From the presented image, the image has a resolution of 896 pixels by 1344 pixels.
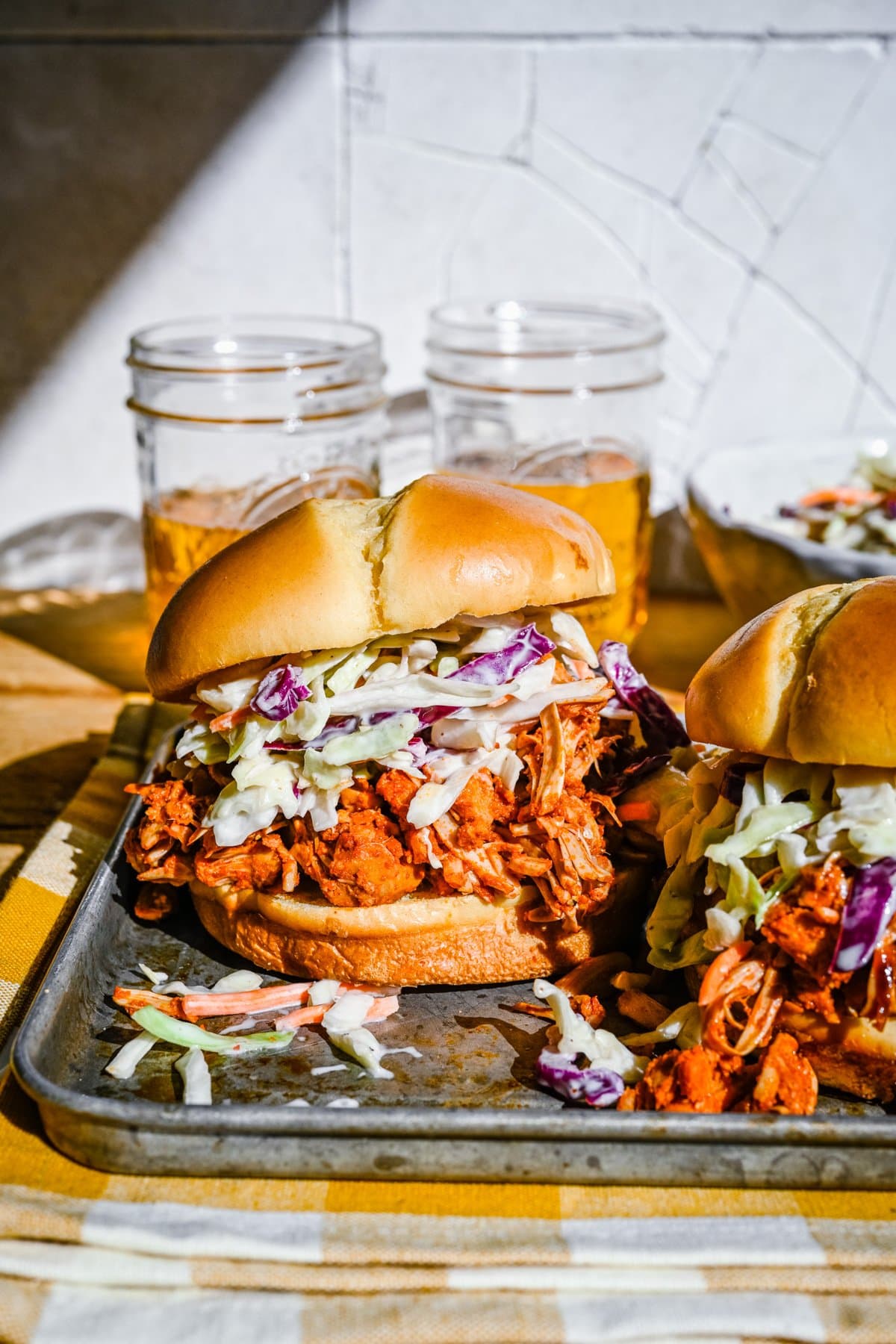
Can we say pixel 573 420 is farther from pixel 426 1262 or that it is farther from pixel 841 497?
pixel 426 1262

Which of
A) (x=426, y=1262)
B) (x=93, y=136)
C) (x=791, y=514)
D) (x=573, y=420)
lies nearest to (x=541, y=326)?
(x=573, y=420)

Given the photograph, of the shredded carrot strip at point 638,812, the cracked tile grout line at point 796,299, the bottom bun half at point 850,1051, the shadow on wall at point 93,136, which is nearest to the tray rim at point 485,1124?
the bottom bun half at point 850,1051

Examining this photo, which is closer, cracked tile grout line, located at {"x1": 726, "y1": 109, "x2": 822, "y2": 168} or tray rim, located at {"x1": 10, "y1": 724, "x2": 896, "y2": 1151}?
tray rim, located at {"x1": 10, "y1": 724, "x2": 896, "y2": 1151}

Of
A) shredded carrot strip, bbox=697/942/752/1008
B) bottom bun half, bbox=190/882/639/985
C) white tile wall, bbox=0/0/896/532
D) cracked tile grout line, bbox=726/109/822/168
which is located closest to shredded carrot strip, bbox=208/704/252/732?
bottom bun half, bbox=190/882/639/985

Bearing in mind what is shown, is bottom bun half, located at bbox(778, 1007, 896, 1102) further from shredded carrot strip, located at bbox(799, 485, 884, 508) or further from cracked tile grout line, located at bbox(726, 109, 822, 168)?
cracked tile grout line, located at bbox(726, 109, 822, 168)

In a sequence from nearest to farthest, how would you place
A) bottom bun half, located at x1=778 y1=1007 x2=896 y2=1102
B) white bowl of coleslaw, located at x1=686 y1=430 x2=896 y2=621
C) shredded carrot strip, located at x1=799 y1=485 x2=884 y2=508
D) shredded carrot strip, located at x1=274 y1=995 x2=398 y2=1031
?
bottom bun half, located at x1=778 y1=1007 x2=896 y2=1102 → shredded carrot strip, located at x1=274 y1=995 x2=398 y2=1031 → white bowl of coleslaw, located at x1=686 y1=430 x2=896 y2=621 → shredded carrot strip, located at x1=799 y1=485 x2=884 y2=508

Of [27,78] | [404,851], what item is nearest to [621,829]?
[404,851]

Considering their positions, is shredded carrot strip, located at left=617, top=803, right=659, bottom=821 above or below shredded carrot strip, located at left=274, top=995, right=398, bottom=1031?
above
